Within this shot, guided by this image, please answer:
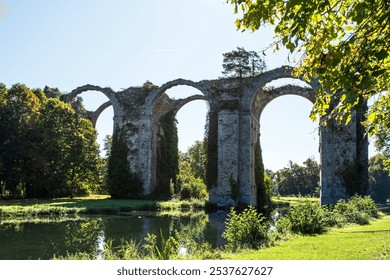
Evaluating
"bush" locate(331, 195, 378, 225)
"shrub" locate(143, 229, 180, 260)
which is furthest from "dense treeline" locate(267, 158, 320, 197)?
"shrub" locate(143, 229, 180, 260)

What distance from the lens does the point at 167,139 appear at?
92.4 ft

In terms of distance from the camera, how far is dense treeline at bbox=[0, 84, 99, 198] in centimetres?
2255

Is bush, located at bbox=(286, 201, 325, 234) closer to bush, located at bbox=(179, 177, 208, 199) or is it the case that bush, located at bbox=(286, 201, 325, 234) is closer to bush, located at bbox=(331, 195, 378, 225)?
bush, located at bbox=(331, 195, 378, 225)

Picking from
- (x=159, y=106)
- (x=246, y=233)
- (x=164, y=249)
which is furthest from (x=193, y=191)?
(x=164, y=249)

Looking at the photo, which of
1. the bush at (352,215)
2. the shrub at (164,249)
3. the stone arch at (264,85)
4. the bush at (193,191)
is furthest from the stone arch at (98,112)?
the shrub at (164,249)

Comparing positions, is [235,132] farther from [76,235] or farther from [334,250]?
[334,250]

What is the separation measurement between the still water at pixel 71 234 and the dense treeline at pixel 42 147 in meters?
9.74

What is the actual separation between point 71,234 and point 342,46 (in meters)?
9.05

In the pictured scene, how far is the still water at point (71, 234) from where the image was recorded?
823 centimetres

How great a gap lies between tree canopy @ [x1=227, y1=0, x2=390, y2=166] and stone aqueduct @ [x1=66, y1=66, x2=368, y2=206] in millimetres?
13943

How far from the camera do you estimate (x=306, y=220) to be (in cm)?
986

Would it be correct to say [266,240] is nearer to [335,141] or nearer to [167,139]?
[335,141]
